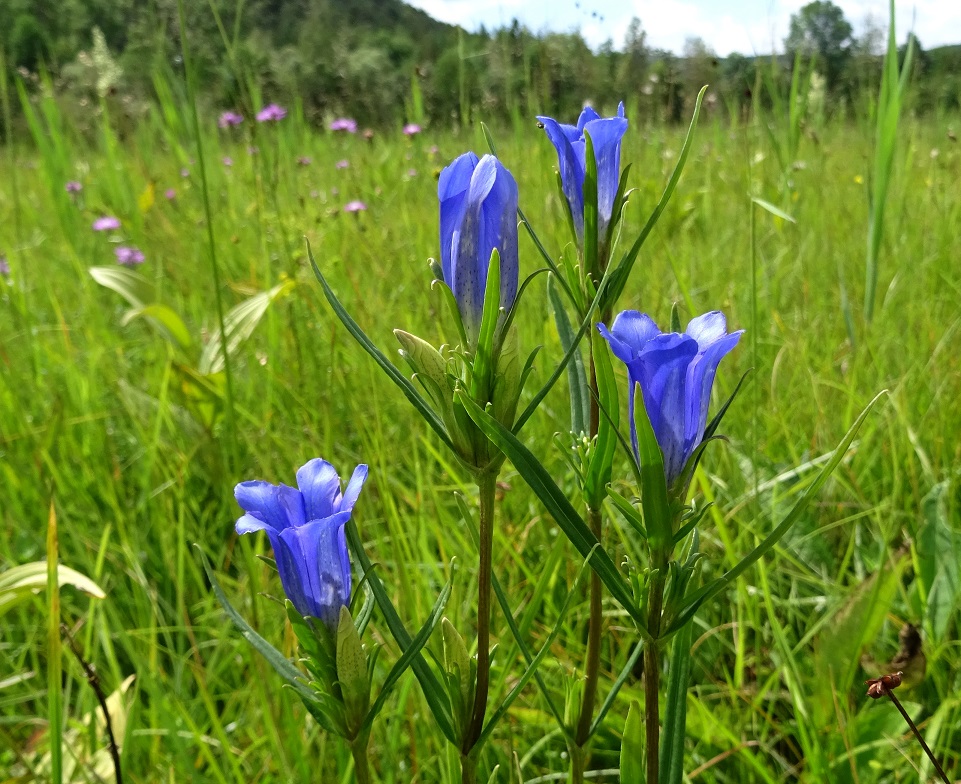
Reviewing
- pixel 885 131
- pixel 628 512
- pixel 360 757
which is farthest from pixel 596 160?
pixel 885 131

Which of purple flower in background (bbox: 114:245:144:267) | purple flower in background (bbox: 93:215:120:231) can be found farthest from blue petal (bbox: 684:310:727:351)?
purple flower in background (bbox: 93:215:120:231)

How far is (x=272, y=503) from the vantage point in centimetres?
63

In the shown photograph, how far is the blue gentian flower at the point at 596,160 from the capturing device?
27.3 inches

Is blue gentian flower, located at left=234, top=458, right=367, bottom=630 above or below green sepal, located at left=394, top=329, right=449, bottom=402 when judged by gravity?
below

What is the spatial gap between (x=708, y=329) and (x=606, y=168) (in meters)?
0.22

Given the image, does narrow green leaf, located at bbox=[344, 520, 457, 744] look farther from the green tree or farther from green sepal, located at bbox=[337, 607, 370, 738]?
the green tree

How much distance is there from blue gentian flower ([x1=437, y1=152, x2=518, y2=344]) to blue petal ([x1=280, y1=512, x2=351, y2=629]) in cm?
21

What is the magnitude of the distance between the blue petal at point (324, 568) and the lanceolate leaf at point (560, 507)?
0.16 metres

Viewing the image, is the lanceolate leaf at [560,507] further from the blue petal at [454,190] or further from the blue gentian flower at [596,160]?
the blue gentian flower at [596,160]

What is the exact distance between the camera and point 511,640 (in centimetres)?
113

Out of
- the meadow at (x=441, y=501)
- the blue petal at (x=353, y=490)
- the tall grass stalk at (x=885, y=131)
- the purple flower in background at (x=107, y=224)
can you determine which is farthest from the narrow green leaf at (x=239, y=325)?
the purple flower in background at (x=107, y=224)

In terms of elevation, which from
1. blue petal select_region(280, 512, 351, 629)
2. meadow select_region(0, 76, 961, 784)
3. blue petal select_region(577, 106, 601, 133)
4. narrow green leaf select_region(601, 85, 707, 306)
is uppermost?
blue petal select_region(577, 106, 601, 133)

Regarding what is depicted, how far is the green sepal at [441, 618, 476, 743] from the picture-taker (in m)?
0.64

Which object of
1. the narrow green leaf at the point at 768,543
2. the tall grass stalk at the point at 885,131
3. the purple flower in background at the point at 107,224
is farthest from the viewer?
the purple flower in background at the point at 107,224
